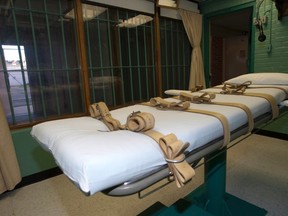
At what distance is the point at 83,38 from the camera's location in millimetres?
2277

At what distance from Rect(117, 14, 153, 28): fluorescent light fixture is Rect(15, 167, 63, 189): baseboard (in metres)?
1.93

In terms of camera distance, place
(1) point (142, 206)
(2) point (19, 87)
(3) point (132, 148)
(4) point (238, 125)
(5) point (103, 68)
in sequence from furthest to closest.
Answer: (5) point (103, 68) → (2) point (19, 87) → (1) point (142, 206) → (4) point (238, 125) → (3) point (132, 148)

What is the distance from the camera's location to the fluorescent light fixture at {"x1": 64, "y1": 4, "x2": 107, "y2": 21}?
2.24 meters

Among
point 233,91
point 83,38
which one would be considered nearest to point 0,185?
point 83,38

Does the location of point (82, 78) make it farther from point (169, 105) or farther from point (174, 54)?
point (174, 54)

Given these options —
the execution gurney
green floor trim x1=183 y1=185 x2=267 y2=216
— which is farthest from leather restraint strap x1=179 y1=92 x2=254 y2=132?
green floor trim x1=183 y1=185 x2=267 y2=216

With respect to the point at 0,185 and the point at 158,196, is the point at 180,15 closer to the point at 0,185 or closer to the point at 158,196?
the point at 158,196

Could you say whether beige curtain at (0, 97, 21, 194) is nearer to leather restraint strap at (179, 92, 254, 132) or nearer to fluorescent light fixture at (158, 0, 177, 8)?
leather restraint strap at (179, 92, 254, 132)

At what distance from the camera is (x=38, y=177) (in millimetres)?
2133

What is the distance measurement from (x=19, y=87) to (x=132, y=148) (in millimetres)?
1880

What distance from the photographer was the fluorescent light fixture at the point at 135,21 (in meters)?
2.66

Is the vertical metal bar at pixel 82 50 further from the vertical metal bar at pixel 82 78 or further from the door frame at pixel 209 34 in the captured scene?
the door frame at pixel 209 34

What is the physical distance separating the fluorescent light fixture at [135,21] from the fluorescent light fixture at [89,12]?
0.29m

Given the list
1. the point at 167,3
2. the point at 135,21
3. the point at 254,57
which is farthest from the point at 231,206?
the point at 167,3
